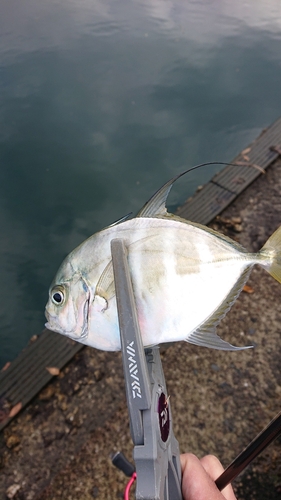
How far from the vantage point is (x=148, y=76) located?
6.36 metres

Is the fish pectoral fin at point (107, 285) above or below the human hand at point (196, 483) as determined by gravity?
above

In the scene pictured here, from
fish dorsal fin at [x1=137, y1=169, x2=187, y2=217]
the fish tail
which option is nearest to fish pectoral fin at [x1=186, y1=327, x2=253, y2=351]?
the fish tail

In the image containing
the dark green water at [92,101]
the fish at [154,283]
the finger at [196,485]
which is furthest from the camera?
the dark green water at [92,101]

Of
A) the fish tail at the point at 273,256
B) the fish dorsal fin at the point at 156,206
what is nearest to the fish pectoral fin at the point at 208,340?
the fish tail at the point at 273,256

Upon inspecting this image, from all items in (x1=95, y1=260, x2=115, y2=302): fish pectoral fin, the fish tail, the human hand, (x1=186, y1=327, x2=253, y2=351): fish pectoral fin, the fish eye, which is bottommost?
the human hand

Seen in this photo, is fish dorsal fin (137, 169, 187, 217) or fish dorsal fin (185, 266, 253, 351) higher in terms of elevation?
fish dorsal fin (137, 169, 187, 217)

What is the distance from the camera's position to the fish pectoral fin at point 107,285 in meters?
1.32

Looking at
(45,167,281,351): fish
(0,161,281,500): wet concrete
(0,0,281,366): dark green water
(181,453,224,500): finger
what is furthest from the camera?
(0,0,281,366): dark green water

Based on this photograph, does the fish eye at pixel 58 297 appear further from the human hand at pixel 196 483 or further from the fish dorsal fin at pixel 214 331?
the human hand at pixel 196 483

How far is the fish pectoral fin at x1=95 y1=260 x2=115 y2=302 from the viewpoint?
1.32m

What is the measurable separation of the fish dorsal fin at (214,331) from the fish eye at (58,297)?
1.64ft

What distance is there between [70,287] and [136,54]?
22.2 ft

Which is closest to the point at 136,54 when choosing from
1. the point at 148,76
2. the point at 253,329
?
the point at 148,76

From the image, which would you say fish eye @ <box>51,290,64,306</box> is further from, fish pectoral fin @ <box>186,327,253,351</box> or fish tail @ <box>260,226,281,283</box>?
fish tail @ <box>260,226,281,283</box>
